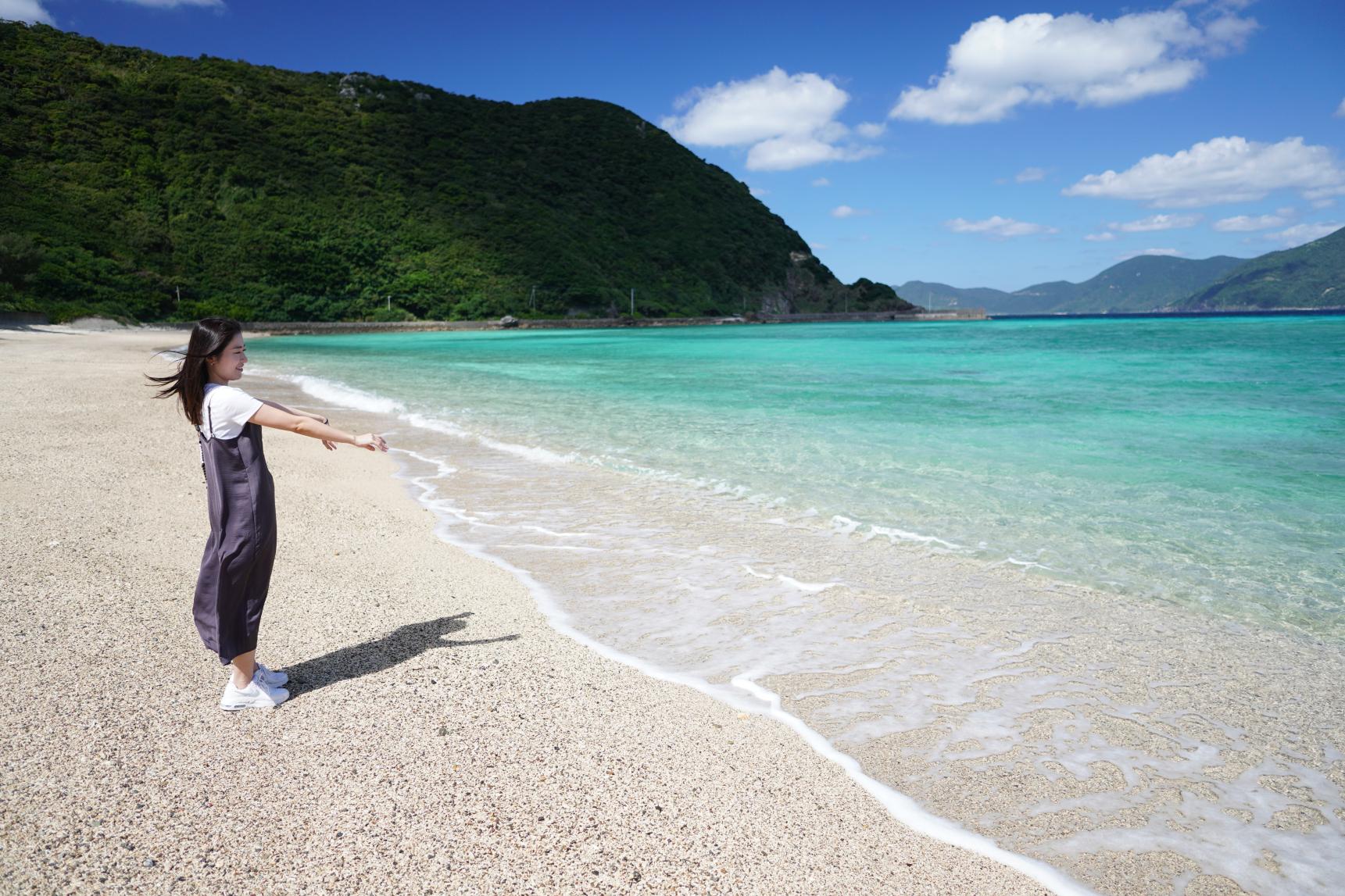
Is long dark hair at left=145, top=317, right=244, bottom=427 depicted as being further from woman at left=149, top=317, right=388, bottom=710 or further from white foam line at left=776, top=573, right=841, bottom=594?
white foam line at left=776, top=573, right=841, bottom=594

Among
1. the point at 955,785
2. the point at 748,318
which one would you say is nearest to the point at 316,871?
the point at 955,785

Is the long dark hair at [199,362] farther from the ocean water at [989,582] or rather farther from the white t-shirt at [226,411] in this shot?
the ocean water at [989,582]

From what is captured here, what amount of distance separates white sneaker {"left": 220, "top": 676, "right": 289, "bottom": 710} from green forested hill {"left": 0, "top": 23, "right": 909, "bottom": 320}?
53996mm

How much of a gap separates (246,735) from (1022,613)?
438 centimetres

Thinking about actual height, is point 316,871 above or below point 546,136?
below

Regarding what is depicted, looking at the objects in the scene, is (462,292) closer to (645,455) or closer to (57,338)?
(57,338)

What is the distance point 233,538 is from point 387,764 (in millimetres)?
A: 1145

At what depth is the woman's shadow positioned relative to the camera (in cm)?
350

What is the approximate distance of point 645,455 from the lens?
33.8 feet

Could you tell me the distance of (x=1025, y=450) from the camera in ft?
35.4

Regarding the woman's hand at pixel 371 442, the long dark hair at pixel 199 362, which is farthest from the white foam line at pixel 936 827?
the long dark hair at pixel 199 362

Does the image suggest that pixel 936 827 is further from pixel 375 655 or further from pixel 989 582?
pixel 989 582

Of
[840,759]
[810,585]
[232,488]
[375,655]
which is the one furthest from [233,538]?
[810,585]

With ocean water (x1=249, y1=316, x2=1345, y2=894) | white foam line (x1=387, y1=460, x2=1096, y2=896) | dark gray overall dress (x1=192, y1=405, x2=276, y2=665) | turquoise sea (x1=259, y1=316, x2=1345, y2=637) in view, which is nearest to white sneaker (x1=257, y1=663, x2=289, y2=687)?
dark gray overall dress (x1=192, y1=405, x2=276, y2=665)
